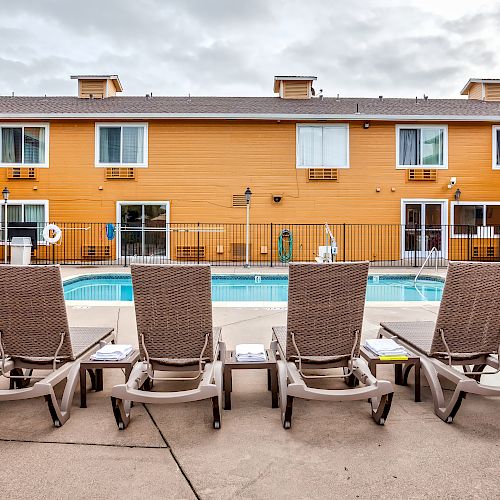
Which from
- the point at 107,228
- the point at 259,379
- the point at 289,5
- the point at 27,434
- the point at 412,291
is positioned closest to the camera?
the point at 27,434

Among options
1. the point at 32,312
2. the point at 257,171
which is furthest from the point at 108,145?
the point at 32,312

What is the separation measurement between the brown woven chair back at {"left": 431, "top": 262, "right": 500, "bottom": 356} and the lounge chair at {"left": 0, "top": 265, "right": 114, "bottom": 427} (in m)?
2.48

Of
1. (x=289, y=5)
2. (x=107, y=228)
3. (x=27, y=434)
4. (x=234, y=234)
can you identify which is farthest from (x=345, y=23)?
(x=27, y=434)

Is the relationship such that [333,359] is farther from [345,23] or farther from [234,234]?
[345,23]

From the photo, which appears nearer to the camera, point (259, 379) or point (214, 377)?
point (214, 377)

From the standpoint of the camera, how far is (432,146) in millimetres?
14055

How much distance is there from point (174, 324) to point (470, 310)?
6.46 feet

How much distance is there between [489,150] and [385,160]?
3339 millimetres

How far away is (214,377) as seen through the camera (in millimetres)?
2789

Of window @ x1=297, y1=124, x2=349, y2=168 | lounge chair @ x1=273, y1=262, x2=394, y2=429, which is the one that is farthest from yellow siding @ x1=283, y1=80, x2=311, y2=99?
lounge chair @ x1=273, y1=262, x2=394, y2=429

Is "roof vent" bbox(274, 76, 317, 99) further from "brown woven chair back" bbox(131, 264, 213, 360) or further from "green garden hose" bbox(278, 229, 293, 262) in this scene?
"brown woven chair back" bbox(131, 264, 213, 360)

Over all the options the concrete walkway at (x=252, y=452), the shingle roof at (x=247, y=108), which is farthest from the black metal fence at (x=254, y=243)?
the concrete walkway at (x=252, y=452)

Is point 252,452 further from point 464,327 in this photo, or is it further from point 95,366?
point 464,327

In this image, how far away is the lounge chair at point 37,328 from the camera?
2.75 meters
